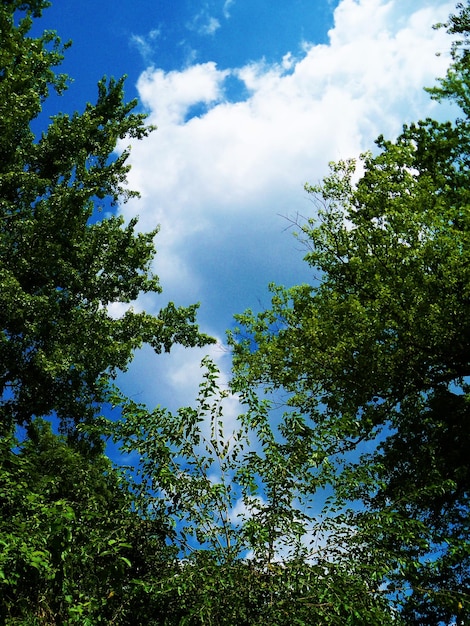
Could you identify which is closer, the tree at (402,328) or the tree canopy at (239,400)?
the tree canopy at (239,400)

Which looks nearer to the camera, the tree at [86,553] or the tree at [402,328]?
the tree at [86,553]

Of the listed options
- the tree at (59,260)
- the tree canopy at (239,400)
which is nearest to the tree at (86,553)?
the tree canopy at (239,400)

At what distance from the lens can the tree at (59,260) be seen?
15297 mm

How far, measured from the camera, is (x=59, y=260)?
1555 cm

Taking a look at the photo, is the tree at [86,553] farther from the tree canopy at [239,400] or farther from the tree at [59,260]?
the tree at [59,260]

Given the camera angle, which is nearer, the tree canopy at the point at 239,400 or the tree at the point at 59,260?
the tree canopy at the point at 239,400

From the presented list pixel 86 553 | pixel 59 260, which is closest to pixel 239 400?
pixel 86 553

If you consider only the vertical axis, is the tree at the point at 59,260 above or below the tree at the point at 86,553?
above

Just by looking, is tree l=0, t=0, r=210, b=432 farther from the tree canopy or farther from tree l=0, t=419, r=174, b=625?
tree l=0, t=419, r=174, b=625

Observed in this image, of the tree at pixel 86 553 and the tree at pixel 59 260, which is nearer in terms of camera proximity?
the tree at pixel 86 553

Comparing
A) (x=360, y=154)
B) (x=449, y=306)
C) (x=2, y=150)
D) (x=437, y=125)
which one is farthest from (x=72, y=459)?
(x=437, y=125)

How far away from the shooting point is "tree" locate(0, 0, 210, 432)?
1530 centimetres

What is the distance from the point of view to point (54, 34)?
2116cm

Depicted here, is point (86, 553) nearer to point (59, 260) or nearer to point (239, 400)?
point (239, 400)
